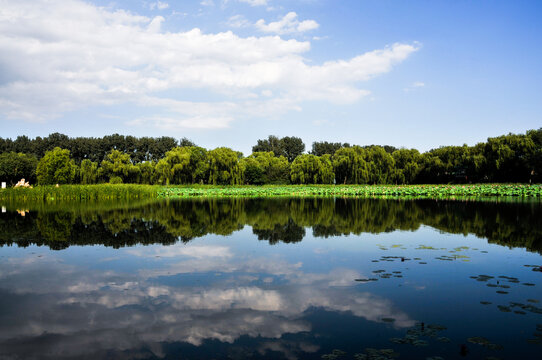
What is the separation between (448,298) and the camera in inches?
245

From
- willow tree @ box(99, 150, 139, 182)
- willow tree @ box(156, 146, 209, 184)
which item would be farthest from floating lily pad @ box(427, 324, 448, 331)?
willow tree @ box(99, 150, 139, 182)

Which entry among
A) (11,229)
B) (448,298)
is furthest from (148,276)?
(11,229)

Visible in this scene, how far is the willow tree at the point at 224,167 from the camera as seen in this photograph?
5125cm

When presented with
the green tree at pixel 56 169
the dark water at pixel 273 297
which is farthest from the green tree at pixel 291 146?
the dark water at pixel 273 297

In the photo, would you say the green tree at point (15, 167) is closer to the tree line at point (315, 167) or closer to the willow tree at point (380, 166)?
the tree line at point (315, 167)

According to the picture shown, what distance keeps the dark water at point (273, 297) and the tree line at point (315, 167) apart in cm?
4107

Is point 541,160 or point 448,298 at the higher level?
point 541,160

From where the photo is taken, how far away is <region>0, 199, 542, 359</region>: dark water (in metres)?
4.62

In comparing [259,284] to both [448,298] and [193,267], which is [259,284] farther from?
[448,298]

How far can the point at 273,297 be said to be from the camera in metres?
6.37

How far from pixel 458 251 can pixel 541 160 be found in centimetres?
4515

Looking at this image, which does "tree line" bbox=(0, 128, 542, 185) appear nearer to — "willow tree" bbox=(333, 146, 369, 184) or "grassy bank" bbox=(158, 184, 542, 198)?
"willow tree" bbox=(333, 146, 369, 184)

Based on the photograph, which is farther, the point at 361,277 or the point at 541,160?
the point at 541,160

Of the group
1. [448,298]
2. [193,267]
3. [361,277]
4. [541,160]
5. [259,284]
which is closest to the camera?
[448,298]
